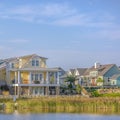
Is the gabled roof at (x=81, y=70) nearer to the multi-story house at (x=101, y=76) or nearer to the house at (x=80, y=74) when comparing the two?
the house at (x=80, y=74)

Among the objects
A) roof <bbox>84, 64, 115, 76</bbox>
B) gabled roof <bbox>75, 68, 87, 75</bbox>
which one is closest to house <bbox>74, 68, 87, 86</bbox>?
gabled roof <bbox>75, 68, 87, 75</bbox>

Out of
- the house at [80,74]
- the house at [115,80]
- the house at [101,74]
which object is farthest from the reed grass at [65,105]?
the house at [80,74]

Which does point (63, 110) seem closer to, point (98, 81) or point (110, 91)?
point (110, 91)

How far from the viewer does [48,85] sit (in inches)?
2948

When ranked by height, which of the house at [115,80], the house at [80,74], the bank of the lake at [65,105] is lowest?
the bank of the lake at [65,105]

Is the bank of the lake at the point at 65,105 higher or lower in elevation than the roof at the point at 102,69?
lower

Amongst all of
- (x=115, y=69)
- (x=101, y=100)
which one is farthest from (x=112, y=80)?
(x=101, y=100)

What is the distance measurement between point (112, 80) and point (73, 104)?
43694 millimetres

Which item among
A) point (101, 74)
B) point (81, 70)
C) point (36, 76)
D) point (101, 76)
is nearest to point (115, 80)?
point (101, 76)

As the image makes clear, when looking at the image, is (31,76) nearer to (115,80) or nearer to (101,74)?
(101,74)

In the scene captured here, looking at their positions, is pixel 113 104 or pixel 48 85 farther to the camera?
pixel 48 85

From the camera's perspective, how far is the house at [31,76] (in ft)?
244

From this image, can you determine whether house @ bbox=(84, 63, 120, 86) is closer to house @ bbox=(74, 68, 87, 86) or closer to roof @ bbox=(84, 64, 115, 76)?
roof @ bbox=(84, 64, 115, 76)

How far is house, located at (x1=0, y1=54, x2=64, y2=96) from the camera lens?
74.3m
